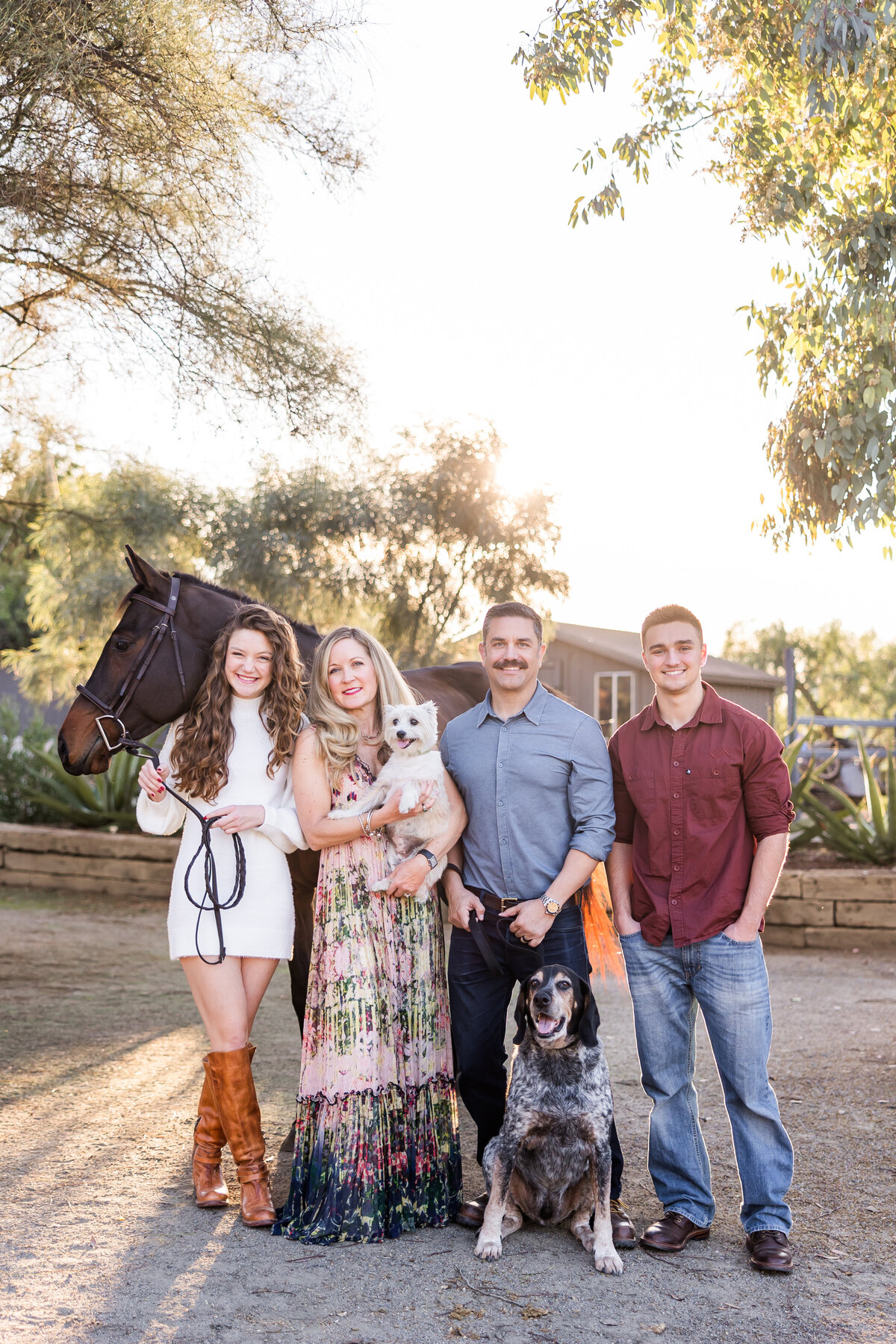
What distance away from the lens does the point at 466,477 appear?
67.3 feet

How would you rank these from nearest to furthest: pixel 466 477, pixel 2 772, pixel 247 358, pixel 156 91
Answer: pixel 156 91
pixel 247 358
pixel 2 772
pixel 466 477

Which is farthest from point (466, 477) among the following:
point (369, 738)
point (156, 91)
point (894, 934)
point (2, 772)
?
point (369, 738)

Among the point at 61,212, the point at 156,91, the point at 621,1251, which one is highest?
the point at 156,91

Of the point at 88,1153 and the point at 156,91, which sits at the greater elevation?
the point at 156,91

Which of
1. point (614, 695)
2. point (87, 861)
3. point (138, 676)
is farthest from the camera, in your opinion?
point (614, 695)

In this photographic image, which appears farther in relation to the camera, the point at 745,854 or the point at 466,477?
the point at 466,477

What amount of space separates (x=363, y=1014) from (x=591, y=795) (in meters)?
1.04

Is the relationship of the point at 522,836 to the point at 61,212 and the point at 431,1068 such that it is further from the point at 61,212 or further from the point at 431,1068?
the point at 61,212

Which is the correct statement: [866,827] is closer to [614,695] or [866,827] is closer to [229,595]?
[229,595]

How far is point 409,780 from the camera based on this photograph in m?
3.51

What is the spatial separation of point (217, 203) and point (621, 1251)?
5.88 metres

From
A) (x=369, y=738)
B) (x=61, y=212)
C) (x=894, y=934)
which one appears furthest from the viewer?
(x=894, y=934)

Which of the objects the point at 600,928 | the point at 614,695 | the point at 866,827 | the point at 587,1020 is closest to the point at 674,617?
the point at 587,1020

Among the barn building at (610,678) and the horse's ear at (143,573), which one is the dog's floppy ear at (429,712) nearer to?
the horse's ear at (143,573)
